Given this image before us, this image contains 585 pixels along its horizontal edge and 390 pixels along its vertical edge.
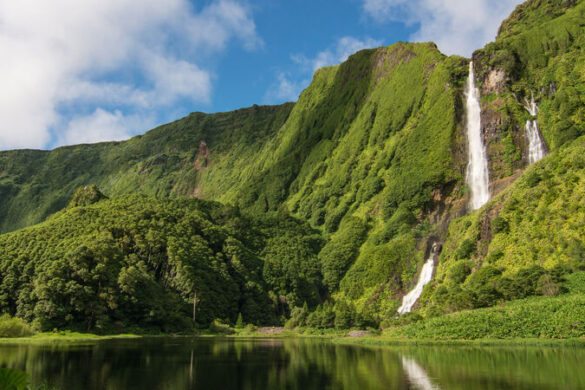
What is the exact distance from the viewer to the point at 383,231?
4213 inches

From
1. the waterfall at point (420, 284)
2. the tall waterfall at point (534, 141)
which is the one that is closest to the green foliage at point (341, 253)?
the waterfall at point (420, 284)

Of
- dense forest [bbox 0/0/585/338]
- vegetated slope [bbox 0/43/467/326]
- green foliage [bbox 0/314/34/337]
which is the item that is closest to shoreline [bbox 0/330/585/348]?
green foliage [bbox 0/314/34/337]

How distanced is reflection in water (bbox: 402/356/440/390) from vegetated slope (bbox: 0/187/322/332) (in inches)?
2036

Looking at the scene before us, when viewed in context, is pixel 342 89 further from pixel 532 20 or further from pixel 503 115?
pixel 503 115

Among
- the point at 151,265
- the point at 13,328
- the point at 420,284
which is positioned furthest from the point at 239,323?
the point at 13,328

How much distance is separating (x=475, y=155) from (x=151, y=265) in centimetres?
7746

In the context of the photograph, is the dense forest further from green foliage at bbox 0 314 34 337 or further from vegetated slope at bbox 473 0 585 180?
green foliage at bbox 0 314 34 337

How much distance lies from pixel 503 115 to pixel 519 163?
40.7 ft

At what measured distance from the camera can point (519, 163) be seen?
9312 centimetres

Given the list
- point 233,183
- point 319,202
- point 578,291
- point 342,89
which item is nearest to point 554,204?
point 578,291

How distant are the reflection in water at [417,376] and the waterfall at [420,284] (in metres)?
50.5

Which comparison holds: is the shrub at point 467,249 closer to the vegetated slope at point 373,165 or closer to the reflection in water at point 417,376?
the vegetated slope at point 373,165

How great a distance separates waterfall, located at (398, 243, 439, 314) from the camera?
81.9 meters

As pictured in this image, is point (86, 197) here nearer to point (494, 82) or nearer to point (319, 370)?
point (494, 82)
